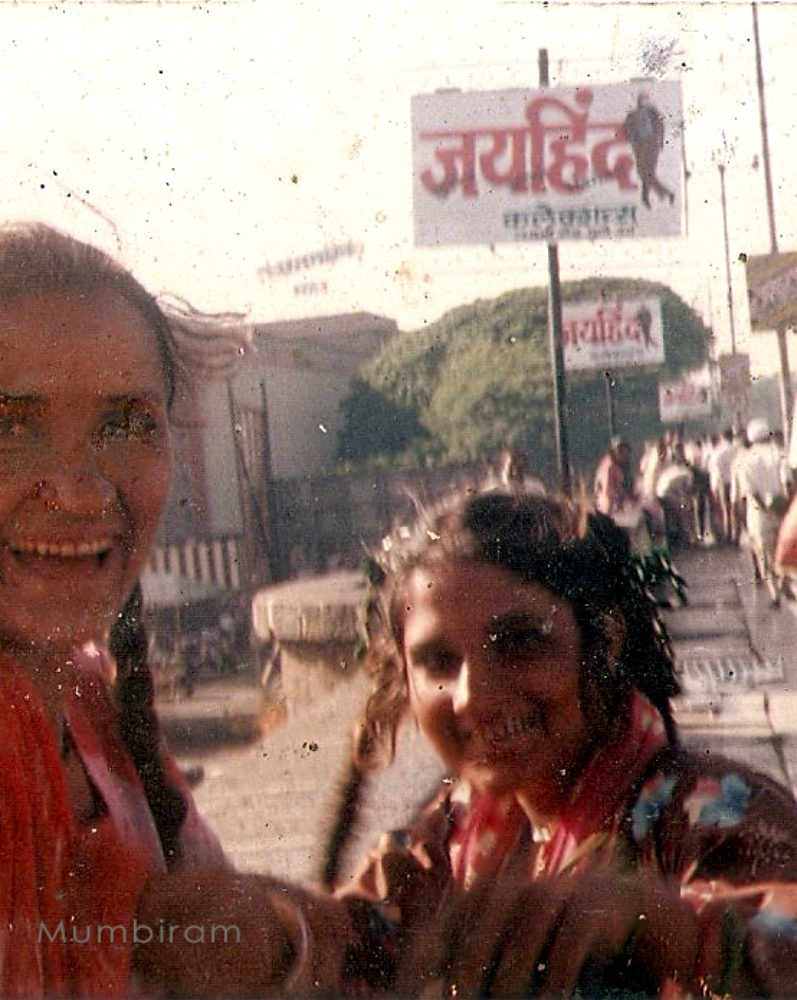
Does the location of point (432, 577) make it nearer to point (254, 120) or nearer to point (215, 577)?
point (215, 577)

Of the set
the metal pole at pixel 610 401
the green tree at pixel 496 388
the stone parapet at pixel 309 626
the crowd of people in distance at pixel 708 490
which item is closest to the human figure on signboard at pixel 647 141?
the green tree at pixel 496 388

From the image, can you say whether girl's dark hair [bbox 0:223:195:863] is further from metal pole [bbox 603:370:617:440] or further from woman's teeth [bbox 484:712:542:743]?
metal pole [bbox 603:370:617:440]

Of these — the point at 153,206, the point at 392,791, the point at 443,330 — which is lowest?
the point at 392,791

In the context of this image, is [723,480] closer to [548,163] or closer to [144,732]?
[548,163]

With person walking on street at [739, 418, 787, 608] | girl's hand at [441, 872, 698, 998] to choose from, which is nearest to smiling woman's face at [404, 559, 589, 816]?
girl's hand at [441, 872, 698, 998]

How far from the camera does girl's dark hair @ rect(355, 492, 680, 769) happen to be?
300cm

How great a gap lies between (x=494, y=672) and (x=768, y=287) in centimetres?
82

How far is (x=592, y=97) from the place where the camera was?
2.96 meters

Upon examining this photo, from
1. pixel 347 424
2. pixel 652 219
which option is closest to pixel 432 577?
pixel 347 424

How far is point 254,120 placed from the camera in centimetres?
297

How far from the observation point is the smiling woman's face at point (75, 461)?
288 centimetres

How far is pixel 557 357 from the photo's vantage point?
9.80 feet

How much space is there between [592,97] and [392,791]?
4.14ft

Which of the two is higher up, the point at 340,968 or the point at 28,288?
the point at 28,288
